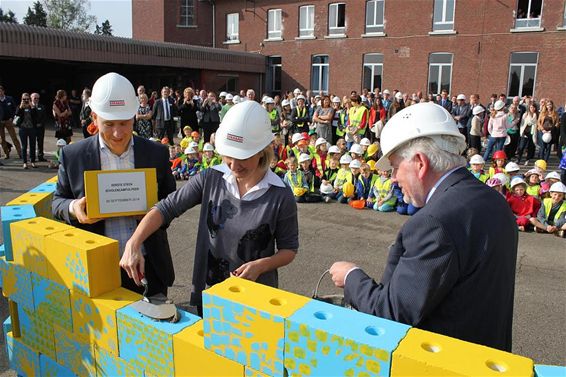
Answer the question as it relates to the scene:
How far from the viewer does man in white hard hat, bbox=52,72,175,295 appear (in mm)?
2652

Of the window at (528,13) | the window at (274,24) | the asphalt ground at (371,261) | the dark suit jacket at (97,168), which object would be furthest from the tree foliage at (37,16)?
the dark suit jacket at (97,168)

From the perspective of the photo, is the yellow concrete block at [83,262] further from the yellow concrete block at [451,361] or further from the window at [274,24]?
the window at [274,24]

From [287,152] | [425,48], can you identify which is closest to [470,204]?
[287,152]

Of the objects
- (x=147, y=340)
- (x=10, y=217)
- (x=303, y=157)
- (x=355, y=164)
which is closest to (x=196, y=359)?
(x=147, y=340)

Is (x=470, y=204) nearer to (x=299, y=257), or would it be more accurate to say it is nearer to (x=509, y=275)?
(x=509, y=275)

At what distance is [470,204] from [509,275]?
1.15 feet

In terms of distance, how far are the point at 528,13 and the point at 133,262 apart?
27110 mm

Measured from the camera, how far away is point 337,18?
1190 inches

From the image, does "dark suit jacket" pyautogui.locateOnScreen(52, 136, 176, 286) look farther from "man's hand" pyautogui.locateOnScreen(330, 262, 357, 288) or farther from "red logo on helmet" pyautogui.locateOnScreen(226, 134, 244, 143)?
"man's hand" pyautogui.locateOnScreen(330, 262, 357, 288)

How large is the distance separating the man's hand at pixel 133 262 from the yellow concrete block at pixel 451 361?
1420 millimetres

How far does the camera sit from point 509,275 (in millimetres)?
1764

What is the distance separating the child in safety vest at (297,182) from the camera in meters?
9.80

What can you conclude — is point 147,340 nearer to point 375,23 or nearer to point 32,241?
point 32,241

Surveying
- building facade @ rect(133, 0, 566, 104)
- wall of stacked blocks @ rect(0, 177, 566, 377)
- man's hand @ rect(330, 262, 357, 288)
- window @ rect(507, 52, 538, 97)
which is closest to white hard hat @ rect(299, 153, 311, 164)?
wall of stacked blocks @ rect(0, 177, 566, 377)
